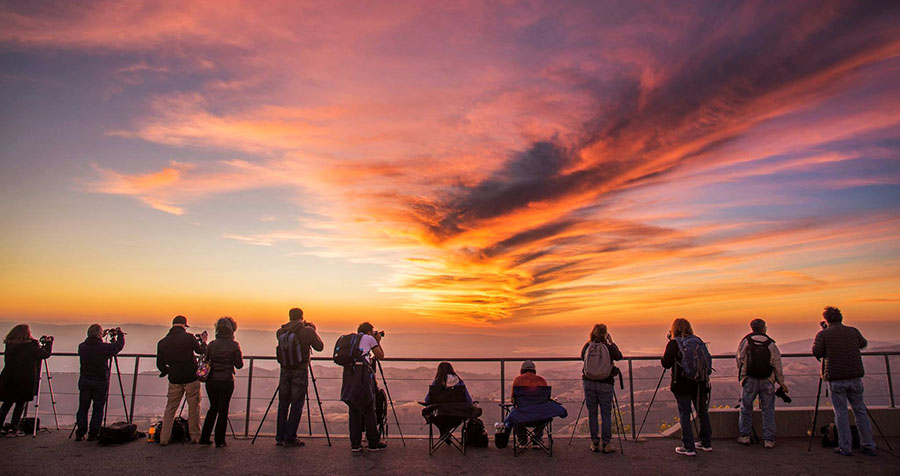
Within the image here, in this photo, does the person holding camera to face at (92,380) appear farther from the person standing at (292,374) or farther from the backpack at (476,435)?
the backpack at (476,435)

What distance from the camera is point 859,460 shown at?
358 inches

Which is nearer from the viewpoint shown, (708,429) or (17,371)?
(708,429)

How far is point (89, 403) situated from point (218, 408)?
9.27 ft

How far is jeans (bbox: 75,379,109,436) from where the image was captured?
10.6 metres

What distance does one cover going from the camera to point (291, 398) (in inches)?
405

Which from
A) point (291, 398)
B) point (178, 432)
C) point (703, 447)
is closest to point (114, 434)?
point (178, 432)

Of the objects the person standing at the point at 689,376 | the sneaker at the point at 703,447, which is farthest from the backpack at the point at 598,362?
the sneaker at the point at 703,447

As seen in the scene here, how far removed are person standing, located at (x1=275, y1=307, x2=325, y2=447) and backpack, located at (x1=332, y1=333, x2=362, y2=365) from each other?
445 millimetres

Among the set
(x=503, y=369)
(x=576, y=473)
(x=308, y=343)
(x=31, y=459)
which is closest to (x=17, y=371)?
(x=31, y=459)

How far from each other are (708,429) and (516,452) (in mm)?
3457

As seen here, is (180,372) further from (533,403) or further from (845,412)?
(845,412)

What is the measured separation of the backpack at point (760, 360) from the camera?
997 centimetres

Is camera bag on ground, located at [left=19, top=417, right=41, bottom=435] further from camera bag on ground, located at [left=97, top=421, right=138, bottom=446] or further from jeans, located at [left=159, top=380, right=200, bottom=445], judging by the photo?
jeans, located at [left=159, top=380, right=200, bottom=445]

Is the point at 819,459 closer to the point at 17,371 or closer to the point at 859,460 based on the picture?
the point at 859,460
